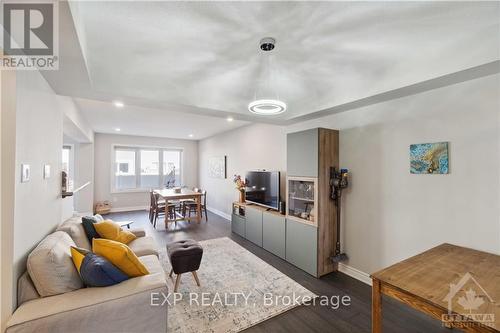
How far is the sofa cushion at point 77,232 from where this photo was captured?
238 centimetres

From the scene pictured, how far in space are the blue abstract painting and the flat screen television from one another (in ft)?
7.09

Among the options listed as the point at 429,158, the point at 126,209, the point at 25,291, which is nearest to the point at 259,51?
the point at 429,158

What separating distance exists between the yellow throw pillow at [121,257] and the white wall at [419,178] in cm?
274

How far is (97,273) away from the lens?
1646mm

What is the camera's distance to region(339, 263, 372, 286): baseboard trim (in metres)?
2.91

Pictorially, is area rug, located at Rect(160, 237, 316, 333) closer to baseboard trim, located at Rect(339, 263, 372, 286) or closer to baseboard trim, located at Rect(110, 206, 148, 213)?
baseboard trim, located at Rect(339, 263, 372, 286)

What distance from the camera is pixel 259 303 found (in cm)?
243

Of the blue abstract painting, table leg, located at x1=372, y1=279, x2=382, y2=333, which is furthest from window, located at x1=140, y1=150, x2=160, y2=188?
table leg, located at x1=372, y1=279, x2=382, y2=333

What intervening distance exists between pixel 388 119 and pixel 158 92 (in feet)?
9.56

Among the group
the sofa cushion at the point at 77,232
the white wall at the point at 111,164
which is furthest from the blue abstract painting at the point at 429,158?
the white wall at the point at 111,164

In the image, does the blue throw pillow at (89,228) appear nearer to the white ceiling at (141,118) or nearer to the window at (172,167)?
the white ceiling at (141,118)

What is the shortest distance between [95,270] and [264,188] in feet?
10.6

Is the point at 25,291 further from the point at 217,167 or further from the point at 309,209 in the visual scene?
the point at 217,167

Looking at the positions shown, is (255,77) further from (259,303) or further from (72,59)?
(259,303)
